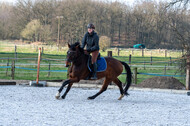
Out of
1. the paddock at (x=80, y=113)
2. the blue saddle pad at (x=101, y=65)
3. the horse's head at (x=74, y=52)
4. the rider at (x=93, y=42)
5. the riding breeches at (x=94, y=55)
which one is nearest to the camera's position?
the paddock at (x=80, y=113)

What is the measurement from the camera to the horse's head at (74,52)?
30.6 ft

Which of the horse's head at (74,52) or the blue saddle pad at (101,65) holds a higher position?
the horse's head at (74,52)

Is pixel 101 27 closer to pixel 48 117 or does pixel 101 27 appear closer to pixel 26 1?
pixel 26 1

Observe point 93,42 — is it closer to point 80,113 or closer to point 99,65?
point 99,65

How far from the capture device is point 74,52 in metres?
9.39

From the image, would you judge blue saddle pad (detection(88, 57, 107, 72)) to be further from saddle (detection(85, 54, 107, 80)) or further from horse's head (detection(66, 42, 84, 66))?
horse's head (detection(66, 42, 84, 66))

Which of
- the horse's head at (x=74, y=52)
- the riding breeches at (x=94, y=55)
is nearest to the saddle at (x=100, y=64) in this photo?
the riding breeches at (x=94, y=55)

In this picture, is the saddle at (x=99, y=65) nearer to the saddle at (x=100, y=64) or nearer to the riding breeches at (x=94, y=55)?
the saddle at (x=100, y=64)

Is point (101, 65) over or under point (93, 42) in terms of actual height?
under

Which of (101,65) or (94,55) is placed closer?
(94,55)

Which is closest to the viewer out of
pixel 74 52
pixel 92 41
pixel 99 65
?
pixel 74 52

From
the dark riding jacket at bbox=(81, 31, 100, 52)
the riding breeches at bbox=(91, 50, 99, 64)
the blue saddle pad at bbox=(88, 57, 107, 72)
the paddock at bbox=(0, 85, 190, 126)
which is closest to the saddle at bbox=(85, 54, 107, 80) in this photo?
the blue saddle pad at bbox=(88, 57, 107, 72)

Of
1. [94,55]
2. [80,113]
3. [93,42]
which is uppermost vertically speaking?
[93,42]

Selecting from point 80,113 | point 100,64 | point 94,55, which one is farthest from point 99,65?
point 80,113
